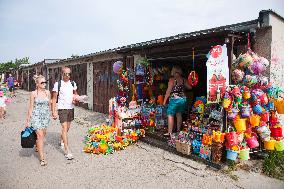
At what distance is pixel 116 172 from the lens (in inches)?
218

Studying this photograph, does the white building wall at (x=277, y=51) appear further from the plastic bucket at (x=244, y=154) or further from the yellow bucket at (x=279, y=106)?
the plastic bucket at (x=244, y=154)

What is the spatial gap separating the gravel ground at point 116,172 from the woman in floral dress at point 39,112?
2.01ft

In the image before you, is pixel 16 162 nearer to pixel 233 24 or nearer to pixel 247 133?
pixel 247 133

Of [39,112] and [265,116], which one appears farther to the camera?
[265,116]

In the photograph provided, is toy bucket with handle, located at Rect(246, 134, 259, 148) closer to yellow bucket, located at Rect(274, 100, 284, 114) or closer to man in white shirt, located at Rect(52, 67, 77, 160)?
yellow bucket, located at Rect(274, 100, 284, 114)

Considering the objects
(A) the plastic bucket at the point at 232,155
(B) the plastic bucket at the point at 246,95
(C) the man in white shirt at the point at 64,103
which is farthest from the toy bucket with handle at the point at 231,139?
(C) the man in white shirt at the point at 64,103

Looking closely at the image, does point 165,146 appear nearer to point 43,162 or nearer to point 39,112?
point 43,162

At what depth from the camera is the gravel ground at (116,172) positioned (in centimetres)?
492

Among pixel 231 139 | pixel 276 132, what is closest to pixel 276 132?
pixel 276 132

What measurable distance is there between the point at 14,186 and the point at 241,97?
4.84 metres

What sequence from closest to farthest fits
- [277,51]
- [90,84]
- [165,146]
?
[277,51] → [165,146] → [90,84]

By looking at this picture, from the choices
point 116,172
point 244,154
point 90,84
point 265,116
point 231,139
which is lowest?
point 116,172

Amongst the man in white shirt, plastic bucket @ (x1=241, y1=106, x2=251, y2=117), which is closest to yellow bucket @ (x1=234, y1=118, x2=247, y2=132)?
plastic bucket @ (x1=241, y1=106, x2=251, y2=117)

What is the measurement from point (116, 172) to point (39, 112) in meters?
2.11
